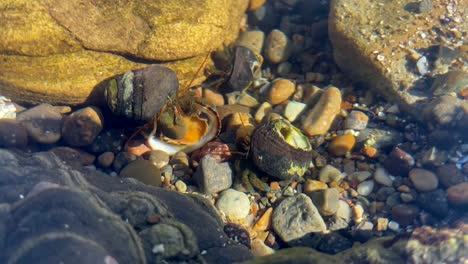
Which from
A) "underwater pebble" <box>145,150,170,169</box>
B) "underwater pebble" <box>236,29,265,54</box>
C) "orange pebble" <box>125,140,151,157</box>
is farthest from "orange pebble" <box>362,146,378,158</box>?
"orange pebble" <box>125,140,151,157</box>

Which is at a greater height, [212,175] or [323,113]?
[323,113]

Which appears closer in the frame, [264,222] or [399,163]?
[264,222]

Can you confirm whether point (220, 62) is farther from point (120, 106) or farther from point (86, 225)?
point (86, 225)

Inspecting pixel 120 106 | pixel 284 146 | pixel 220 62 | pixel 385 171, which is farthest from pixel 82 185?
pixel 385 171

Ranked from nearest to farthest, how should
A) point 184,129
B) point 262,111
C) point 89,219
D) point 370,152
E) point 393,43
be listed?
point 89,219, point 370,152, point 184,129, point 393,43, point 262,111

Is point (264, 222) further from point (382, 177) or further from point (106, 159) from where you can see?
point (106, 159)

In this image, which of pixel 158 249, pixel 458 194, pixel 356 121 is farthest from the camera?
pixel 356 121

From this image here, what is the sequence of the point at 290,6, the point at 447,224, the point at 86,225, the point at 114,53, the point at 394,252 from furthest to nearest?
the point at 290,6 → the point at 114,53 → the point at 447,224 → the point at 394,252 → the point at 86,225

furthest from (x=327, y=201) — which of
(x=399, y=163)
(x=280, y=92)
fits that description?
(x=280, y=92)
